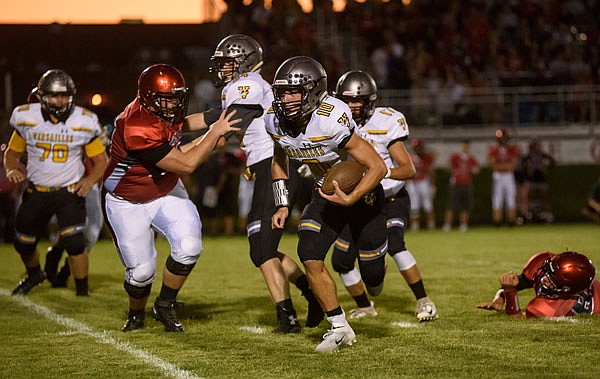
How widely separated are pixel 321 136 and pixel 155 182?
1.23 metres

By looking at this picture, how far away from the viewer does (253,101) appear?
599cm

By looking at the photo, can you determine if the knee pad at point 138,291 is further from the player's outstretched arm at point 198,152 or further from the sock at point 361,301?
the sock at point 361,301

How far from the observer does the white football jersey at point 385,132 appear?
6617 millimetres

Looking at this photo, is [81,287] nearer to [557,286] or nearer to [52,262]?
A: [52,262]

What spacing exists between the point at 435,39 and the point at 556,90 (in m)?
3.22

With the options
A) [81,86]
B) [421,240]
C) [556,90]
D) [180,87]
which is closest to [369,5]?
[556,90]

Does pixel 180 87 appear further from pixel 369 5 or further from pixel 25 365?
pixel 369 5

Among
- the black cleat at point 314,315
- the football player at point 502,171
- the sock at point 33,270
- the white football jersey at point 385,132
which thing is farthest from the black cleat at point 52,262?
the football player at point 502,171

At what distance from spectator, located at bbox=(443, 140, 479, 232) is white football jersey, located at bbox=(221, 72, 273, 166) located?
10259mm

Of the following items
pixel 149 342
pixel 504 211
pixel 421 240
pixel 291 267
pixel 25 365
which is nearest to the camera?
pixel 25 365

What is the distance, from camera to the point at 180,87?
5.81 m

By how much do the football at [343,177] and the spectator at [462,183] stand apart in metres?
10.9

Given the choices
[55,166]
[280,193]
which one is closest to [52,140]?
[55,166]

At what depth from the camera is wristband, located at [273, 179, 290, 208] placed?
5766 millimetres
